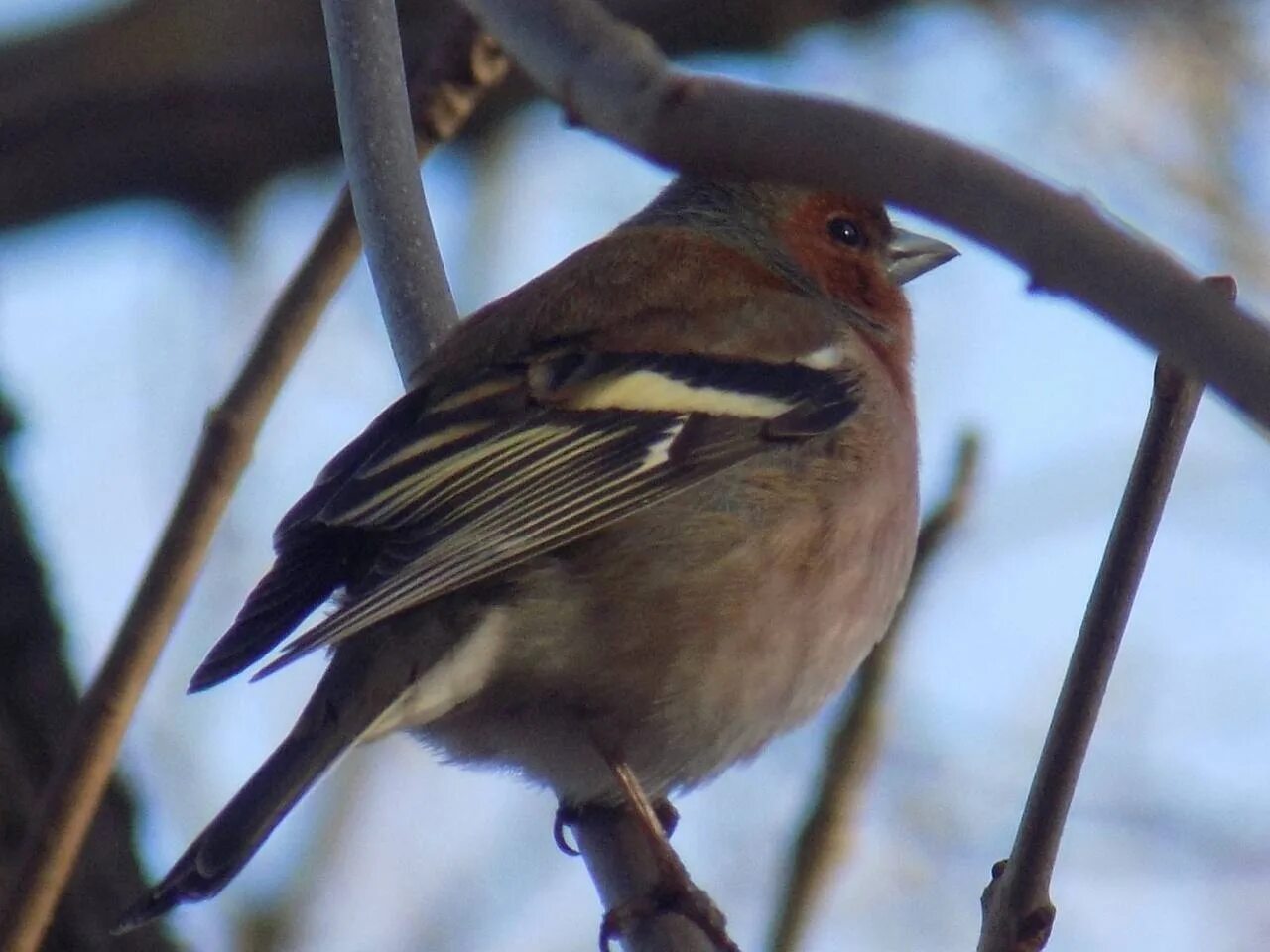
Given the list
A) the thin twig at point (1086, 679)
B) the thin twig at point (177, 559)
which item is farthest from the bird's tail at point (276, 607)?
the thin twig at point (1086, 679)

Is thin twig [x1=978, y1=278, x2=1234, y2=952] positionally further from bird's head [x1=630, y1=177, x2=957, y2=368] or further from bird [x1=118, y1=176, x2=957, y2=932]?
bird's head [x1=630, y1=177, x2=957, y2=368]

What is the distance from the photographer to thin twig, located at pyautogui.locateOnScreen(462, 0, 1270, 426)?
167 centimetres

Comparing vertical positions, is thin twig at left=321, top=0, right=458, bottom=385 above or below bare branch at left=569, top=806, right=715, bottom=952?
above

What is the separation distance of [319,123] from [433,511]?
14.0 ft

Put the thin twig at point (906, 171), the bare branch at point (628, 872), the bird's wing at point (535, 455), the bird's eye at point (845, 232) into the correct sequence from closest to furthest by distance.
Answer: the thin twig at point (906, 171)
the bare branch at point (628, 872)
the bird's wing at point (535, 455)
the bird's eye at point (845, 232)

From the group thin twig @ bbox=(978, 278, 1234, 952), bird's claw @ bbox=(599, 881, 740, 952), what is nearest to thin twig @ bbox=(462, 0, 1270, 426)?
thin twig @ bbox=(978, 278, 1234, 952)

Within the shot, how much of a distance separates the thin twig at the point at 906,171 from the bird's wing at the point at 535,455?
5.11 feet

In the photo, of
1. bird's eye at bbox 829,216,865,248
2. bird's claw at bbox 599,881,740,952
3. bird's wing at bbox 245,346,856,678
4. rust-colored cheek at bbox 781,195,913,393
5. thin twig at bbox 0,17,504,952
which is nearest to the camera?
thin twig at bbox 0,17,504,952

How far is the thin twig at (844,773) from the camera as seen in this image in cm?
353

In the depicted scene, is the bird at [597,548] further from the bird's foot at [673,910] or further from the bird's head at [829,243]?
A: the bird's head at [829,243]

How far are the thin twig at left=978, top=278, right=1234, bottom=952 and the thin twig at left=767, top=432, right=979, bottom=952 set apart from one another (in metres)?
0.97

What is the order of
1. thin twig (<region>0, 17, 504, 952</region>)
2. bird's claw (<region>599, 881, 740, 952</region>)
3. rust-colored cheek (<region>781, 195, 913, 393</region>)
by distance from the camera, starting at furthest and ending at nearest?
1. rust-colored cheek (<region>781, 195, 913, 393</region>)
2. bird's claw (<region>599, 881, 740, 952</region>)
3. thin twig (<region>0, 17, 504, 952</region>)

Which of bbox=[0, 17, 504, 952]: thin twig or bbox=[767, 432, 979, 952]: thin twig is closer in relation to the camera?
bbox=[0, 17, 504, 952]: thin twig

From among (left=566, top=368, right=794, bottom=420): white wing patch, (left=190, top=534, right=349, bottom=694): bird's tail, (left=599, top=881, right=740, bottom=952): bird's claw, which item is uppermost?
(left=566, top=368, right=794, bottom=420): white wing patch
